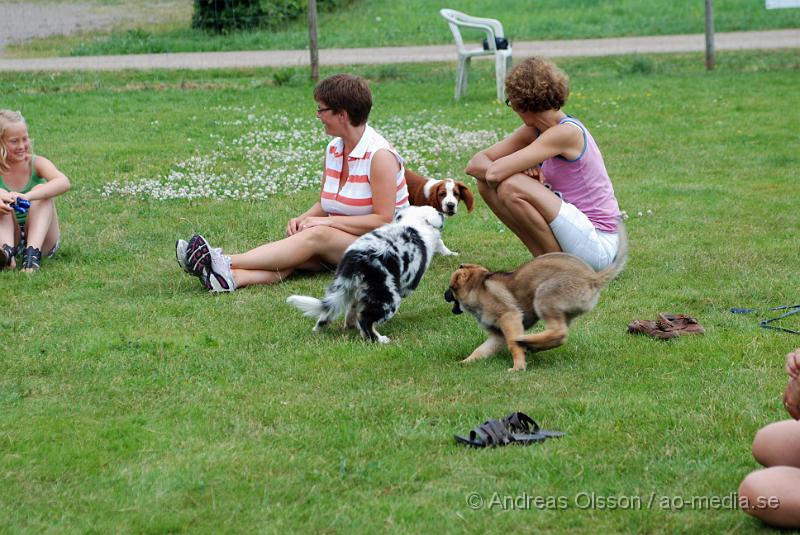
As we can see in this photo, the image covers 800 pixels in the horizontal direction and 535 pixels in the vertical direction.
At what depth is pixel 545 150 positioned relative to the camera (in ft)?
20.7

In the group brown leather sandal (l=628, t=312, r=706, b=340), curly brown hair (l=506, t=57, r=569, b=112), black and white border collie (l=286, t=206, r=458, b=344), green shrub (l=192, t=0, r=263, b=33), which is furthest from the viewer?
green shrub (l=192, t=0, r=263, b=33)

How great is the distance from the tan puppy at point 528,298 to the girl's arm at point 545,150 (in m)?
1.01

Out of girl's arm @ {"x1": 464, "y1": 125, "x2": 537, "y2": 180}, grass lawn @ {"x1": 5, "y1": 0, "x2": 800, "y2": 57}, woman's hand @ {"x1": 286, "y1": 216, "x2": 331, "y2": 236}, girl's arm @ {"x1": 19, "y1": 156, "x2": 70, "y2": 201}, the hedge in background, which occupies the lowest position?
woman's hand @ {"x1": 286, "y1": 216, "x2": 331, "y2": 236}

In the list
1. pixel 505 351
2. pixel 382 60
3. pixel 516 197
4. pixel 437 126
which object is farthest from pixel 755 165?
pixel 382 60

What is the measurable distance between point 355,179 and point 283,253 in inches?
26.7

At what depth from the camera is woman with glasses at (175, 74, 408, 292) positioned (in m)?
6.72

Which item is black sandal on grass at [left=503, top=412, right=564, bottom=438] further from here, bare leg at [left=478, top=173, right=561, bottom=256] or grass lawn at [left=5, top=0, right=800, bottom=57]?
grass lawn at [left=5, top=0, right=800, bottom=57]

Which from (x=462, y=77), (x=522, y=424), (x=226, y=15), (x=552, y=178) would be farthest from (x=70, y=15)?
(x=522, y=424)

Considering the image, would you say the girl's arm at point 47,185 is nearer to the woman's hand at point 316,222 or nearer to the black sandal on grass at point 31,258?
the black sandal on grass at point 31,258

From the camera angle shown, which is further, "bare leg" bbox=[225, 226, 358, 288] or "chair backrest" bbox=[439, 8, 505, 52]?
"chair backrest" bbox=[439, 8, 505, 52]

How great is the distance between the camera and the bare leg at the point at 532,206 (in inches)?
253

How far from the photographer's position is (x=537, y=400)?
15.8 ft

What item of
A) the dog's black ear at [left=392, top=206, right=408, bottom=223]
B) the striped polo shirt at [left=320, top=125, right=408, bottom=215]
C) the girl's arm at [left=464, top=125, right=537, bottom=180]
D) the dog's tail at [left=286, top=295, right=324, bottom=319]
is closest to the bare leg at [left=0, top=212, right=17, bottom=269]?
the striped polo shirt at [left=320, top=125, right=408, bottom=215]

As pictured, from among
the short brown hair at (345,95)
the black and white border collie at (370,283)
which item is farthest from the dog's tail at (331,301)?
the short brown hair at (345,95)
